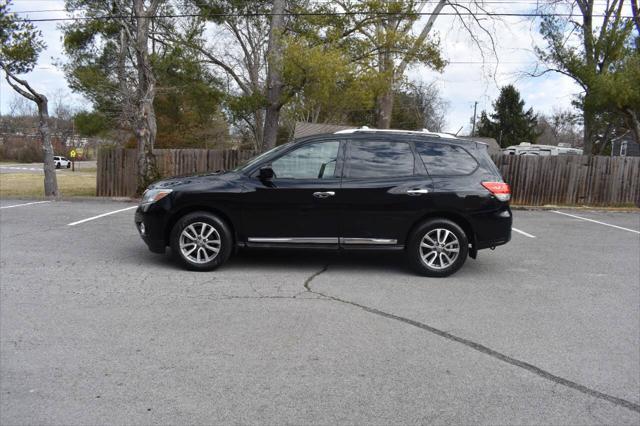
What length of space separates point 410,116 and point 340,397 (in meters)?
41.2

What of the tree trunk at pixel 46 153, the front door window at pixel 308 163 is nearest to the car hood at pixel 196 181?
the front door window at pixel 308 163

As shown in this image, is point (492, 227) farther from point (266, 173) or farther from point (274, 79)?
point (274, 79)

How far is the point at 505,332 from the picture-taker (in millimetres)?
4672

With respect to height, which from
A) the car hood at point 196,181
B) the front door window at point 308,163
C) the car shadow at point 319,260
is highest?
the front door window at point 308,163

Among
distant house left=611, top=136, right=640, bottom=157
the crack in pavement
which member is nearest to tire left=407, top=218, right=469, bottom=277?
the crack in pavement

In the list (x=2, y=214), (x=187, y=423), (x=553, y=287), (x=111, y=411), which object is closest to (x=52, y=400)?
(x=111, y=411)

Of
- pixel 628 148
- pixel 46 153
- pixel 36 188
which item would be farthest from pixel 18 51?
pixel 628 148

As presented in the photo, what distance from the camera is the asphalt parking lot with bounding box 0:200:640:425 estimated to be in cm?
329

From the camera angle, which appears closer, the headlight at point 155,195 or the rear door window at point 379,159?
the headlight at point 155,195

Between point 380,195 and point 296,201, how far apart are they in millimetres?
1069

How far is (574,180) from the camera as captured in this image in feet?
56.2

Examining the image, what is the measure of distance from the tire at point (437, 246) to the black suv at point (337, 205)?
1 centimetres

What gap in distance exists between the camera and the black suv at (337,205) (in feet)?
21.0

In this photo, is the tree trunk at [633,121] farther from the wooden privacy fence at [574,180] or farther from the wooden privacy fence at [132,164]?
the wooden privacy fence at [132,164]
